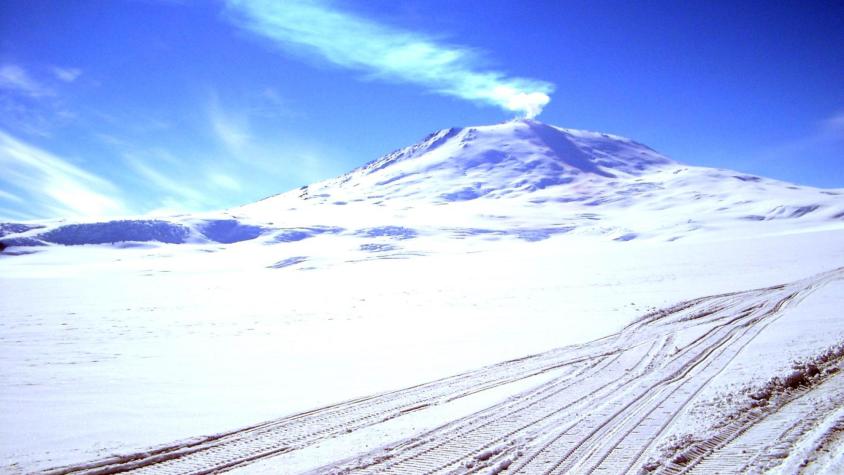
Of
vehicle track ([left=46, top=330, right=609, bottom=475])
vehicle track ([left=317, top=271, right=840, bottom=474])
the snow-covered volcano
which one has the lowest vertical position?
vehicle track ([left=317, top=271, right=840, bottom=474])

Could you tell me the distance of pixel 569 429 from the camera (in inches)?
234

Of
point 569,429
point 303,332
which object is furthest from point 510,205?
point 569,429

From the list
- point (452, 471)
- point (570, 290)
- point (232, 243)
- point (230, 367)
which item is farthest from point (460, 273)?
point (232, 243)

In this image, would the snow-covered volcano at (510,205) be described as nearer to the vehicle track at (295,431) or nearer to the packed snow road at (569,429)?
the vehicle track at (295,431)

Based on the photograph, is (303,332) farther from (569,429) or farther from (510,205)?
(510,205)

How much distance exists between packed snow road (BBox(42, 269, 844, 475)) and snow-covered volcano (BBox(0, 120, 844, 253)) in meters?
57.2

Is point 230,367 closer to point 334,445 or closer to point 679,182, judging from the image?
point 334,445

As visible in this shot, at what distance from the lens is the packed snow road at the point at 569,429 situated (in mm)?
5086

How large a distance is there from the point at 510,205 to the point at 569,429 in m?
114

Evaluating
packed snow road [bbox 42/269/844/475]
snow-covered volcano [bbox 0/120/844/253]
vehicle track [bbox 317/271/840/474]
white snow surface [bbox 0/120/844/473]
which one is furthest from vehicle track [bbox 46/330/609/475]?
snow-covered volcano [bbox 0/120/844/253]

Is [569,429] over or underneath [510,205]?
underneath

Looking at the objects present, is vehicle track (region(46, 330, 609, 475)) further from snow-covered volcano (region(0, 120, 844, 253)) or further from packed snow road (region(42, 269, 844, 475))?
snow-covered volcano (region(0, 120, 844, 253))

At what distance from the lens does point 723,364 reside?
335 inches

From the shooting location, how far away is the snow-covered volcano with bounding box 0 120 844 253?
73562mm
